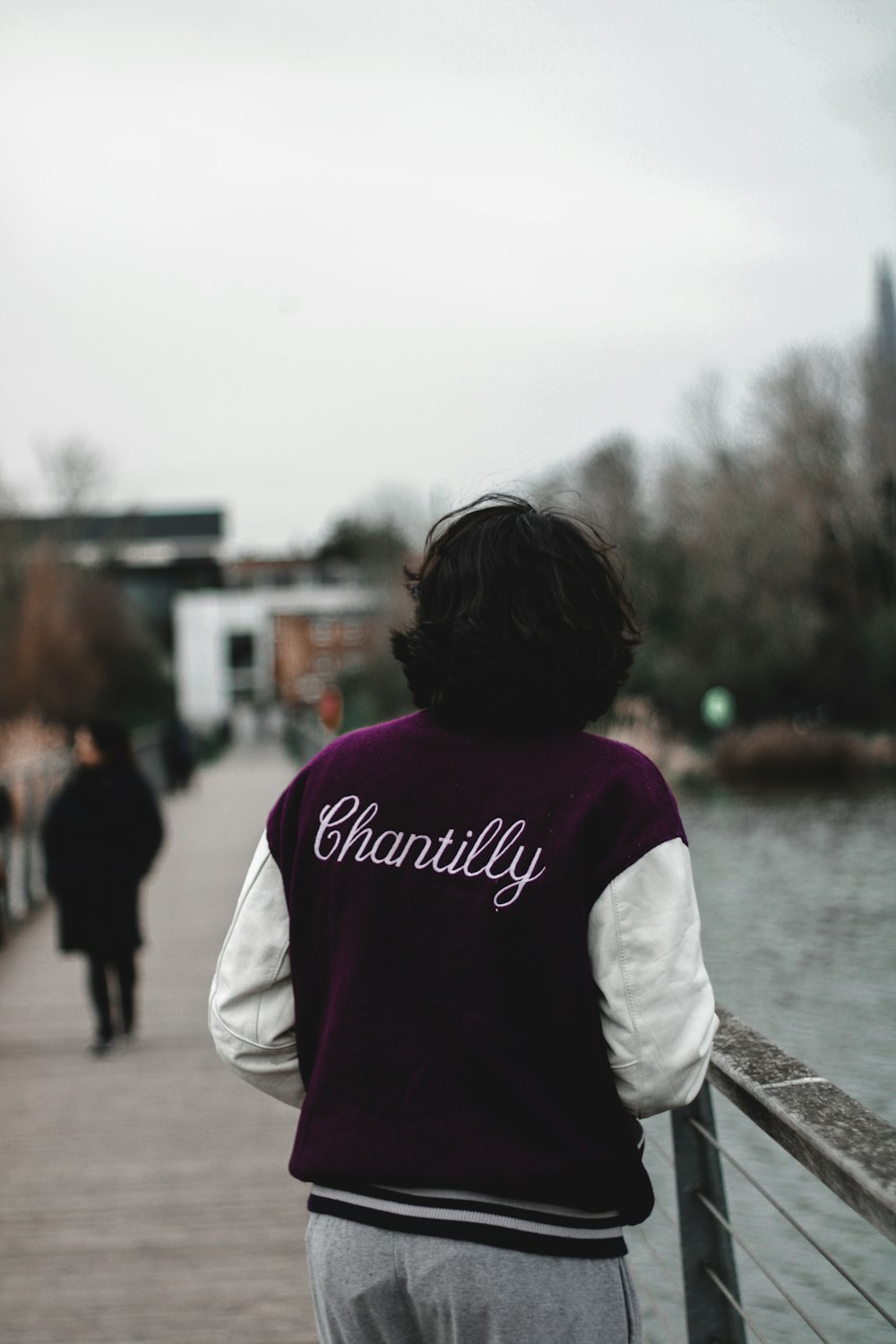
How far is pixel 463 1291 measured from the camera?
4.93ft

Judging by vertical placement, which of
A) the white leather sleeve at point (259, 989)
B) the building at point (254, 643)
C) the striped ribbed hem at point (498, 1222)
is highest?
the white leather sleeve at point (259, 989)

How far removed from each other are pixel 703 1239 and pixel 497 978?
3.66ft

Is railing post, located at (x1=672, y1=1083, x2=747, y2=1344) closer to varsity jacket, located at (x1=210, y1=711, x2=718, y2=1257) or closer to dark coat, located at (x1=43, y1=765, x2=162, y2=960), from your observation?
varsity jacket, located at (x1=210, y1=711, x2=718, y2=1257)

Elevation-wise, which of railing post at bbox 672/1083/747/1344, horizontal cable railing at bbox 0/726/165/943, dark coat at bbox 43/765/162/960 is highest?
railing post at bbox 672/1083/747/1344

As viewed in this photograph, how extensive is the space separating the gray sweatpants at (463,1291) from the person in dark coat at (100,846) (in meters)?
5.24

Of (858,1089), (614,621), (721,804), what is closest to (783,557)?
(721,804)

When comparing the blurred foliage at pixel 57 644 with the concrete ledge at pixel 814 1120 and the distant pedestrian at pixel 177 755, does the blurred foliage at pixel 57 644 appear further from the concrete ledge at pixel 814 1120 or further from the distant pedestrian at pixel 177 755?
the concrete ledge at pixel 814 1120

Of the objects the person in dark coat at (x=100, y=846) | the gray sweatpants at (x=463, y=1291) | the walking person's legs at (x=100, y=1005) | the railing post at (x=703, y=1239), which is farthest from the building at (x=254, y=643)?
the gray sweatpants at (x=463, y=1291)

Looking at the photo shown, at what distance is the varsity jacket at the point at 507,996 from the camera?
1.51 meters

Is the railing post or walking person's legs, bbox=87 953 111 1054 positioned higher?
the railing post

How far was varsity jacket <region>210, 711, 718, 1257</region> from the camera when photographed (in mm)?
1508

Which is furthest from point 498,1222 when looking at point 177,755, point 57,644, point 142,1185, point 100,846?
point 57,644

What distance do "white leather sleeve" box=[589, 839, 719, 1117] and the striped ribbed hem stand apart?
0.47 feet

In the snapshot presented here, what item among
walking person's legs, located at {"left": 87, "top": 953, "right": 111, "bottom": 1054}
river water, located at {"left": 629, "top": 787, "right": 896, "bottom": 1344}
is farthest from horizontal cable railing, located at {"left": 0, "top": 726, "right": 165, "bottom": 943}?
river water, located at {"left": 629, "top": 787, "right": 896, "bottom": 1344}
